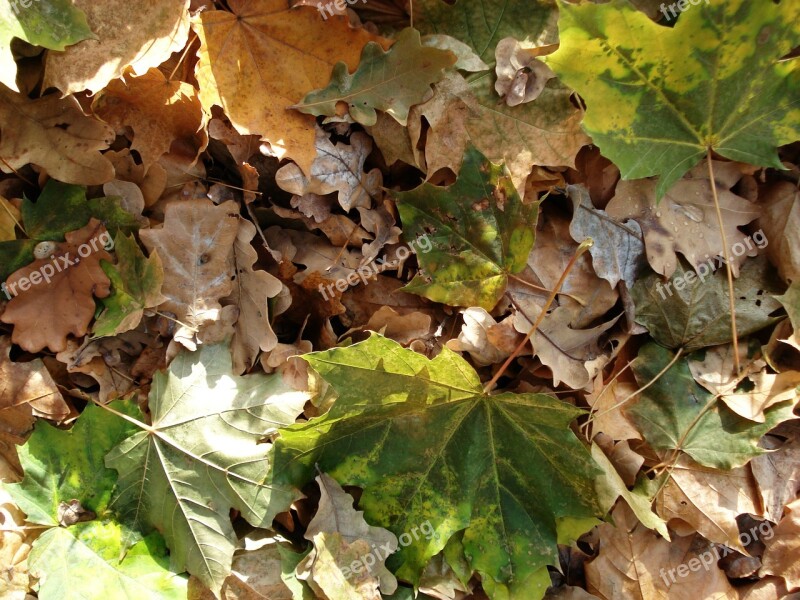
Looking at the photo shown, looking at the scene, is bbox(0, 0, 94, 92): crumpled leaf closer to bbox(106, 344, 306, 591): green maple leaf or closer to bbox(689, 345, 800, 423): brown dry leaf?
bbox(106, 344, 306, 591): green maple leaf

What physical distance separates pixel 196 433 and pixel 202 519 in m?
0.22

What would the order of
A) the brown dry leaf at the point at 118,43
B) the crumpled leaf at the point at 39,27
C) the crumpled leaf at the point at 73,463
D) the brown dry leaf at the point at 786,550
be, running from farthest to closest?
the brown dry leaf at the point at 786,550 → the crumpled leaf at the point at 73,463 → the brown dry leaf at the point at 118,43 → the crumpled leaf at the point at 39,27

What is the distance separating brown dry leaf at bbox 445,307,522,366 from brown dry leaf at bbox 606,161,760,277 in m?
0.43

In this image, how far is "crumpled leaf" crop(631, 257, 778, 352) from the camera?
67.4 inches

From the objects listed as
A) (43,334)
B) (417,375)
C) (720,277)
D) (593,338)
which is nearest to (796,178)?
(720,277)

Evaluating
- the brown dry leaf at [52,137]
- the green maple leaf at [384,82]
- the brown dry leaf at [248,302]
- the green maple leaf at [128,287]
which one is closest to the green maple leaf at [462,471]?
the brown dry leaf at [248,302]

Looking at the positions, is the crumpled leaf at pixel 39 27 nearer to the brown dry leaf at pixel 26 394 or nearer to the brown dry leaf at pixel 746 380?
the brown dry leaf at pixel 26 394

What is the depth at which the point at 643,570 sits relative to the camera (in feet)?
5.71

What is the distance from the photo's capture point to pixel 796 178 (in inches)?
68.5

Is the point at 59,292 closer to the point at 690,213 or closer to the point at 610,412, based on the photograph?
the point at 610,412

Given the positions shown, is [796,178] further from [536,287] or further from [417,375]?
[417,375]

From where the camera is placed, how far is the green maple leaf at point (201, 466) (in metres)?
1.62

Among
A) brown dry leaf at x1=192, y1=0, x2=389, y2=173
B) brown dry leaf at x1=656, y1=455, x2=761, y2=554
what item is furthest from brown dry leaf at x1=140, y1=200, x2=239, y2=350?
brown dry leaf at x1=656, y1=455, x2=761, y2=554

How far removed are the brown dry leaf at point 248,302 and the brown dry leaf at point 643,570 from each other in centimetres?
107
